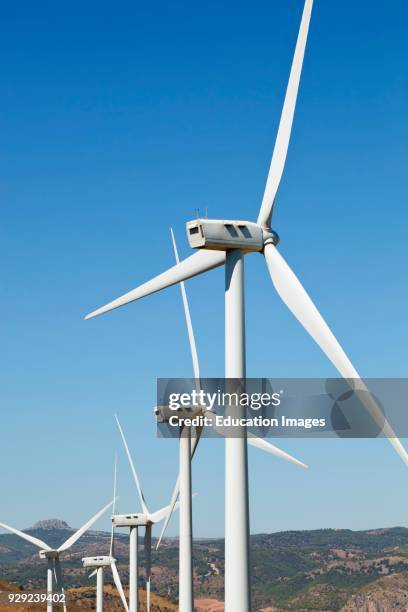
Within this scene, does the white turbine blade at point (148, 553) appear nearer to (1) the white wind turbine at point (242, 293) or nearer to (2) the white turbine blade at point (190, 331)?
(2) the white turbine blade at point (190, 331)

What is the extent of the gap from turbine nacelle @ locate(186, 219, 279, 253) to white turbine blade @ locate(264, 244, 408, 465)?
1.80 feet

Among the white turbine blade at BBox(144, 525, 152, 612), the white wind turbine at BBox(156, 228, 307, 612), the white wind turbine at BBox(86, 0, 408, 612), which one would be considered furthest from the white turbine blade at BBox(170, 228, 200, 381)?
the white turbine blade at BBox(144, 525, 152, 612)

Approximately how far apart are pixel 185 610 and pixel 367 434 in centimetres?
2726

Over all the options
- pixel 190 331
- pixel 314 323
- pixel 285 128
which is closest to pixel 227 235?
pixel 314 323

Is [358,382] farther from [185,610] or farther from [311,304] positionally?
[185,610]

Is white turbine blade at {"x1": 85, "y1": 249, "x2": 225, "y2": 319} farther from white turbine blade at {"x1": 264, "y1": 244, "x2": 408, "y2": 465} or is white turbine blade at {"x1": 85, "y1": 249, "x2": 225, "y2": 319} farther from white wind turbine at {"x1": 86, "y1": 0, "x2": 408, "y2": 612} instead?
white turbine blade at {"x1": 264, "y1": 244, "x2": 408, "y2": 465}

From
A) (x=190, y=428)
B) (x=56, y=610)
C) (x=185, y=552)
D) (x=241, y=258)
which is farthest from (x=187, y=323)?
(x=56, y=610)

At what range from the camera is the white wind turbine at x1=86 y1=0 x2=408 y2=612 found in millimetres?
32125

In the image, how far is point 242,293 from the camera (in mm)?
34875

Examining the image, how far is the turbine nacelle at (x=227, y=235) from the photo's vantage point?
34812mm

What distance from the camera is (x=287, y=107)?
37.4m

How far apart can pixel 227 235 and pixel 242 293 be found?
2149 mm

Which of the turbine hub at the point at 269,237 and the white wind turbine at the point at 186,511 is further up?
the turbine hub at the point at 269,237

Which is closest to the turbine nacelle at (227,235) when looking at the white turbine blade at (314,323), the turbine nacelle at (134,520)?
the white turbine blade at (314,323)
